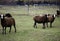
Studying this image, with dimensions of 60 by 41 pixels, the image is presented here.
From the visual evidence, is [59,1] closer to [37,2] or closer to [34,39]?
[37,2]

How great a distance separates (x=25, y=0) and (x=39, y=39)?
98.5 ft

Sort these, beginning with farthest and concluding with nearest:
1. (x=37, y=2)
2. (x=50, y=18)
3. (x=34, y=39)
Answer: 1. (x=37, y=2)
2. (x=50, y=18)
3. (x=34, y=39)

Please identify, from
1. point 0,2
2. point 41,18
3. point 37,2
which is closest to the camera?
point 41,18

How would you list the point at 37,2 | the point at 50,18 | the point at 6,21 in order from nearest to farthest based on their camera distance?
the point at 6,21, the point at 50,18, the point at 37,2

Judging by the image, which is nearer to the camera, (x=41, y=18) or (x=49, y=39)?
(x=49, y=39)

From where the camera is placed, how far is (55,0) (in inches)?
1591

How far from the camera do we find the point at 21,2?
38.4 m

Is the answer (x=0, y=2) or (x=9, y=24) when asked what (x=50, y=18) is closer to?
(x=9, y=24)

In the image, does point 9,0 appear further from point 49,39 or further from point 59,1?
point 49,39

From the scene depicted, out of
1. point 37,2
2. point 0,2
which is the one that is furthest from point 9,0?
point 37,2

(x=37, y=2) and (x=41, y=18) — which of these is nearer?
(x=41, y=18)

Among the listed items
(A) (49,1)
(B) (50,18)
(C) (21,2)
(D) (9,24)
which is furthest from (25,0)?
(D) (9,24)

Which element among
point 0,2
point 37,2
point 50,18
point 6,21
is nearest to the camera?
point 6,21

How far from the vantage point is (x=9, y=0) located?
39.0 metres
